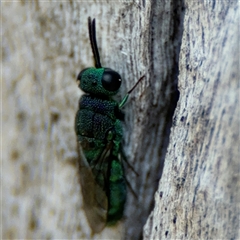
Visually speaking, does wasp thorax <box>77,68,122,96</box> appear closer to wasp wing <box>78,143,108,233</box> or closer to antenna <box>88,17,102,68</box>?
antenna <box>88,17,102,68</box>

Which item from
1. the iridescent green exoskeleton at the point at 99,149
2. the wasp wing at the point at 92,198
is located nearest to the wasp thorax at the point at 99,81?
the iridescent green exoskeleton at the point at 99,149

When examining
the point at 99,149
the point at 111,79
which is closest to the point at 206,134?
the point at 111,79

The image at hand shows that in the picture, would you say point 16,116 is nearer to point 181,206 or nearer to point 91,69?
point 91,69

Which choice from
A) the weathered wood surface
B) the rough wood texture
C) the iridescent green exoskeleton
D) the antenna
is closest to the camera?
the rough wood texture

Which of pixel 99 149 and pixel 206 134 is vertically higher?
pixel 206 134

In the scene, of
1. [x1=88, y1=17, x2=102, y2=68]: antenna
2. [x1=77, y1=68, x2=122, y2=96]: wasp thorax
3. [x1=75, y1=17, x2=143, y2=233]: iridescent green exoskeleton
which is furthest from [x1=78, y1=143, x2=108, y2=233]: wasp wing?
[x1=88, y1=17, x2=102, y2=68]: antenna

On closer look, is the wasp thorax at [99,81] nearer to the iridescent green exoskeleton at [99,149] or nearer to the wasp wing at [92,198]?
the iridescent green exoskeleton at [99,149]

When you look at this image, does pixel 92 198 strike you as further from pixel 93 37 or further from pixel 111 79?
pixel 93 37
